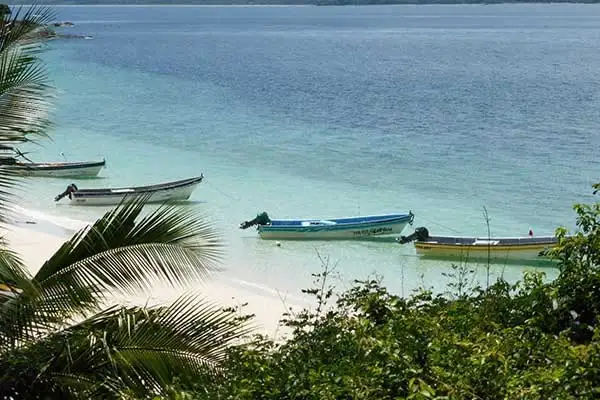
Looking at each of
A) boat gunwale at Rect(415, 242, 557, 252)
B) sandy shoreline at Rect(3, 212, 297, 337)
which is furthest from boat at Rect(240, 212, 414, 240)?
sandy shoreline at Rect(3, 212, 297, 337)

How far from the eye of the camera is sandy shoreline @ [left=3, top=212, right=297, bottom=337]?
51.2 feet

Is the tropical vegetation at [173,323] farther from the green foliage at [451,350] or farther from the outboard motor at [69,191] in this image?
the outboard motor at [69,191]

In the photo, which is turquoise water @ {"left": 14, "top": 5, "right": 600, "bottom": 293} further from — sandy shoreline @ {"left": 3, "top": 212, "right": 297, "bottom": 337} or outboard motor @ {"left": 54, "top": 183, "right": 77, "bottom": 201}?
sandy shoreline @ {"left": 3, "top": 212, "right": 297, "bottom": 337}

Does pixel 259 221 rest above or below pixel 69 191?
below

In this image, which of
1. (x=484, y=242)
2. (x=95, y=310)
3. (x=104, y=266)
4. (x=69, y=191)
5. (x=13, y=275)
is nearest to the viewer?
(x=13, y=275)

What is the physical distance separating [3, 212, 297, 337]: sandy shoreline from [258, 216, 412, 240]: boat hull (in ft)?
10.8

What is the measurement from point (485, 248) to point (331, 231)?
3979 mm

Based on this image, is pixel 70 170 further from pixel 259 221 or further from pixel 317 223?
pixel 317 223

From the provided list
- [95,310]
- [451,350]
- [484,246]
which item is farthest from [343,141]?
[451,350]

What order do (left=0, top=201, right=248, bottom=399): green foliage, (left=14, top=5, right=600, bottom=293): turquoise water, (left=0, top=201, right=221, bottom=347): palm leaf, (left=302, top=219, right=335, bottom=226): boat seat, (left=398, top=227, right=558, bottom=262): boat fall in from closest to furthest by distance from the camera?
(left=0, top=201, right=248, bottom=399): green foliage → (left=0, top=201, right=221, bottom=347): palm leaf → (left=398, top=227, right=558, bottom=262): boat → (left=302, top=219, right=335, bottom=226): boat seat → (left=14, top=5, right=600, bottom=293): turquoise water

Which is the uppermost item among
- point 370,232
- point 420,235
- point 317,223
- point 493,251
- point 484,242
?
point 317,223

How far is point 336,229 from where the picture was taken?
21.9 m

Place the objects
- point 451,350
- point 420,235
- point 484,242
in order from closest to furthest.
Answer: point 451,350
point 484,242
point 420,235

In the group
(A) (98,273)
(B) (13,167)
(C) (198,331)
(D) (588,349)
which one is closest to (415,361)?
(D) (588,349)
